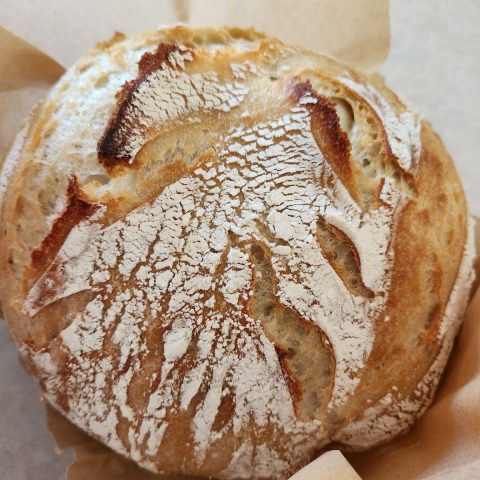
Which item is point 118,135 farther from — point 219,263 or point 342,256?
point 342,256

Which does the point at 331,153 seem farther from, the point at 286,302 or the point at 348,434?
the point at 348,434

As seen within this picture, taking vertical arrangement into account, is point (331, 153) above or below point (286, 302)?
above

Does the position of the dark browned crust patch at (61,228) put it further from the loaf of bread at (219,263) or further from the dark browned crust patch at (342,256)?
the dark browned crust patch at (342,256)

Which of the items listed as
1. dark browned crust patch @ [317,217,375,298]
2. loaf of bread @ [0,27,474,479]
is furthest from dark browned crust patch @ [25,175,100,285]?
dark browned crust patch @ [317,217,375,298]

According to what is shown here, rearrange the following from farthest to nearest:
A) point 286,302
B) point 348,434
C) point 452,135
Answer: point 452,135 → point 348,434 → point 286,302

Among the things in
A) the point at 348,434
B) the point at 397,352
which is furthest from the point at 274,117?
the point at 348,434

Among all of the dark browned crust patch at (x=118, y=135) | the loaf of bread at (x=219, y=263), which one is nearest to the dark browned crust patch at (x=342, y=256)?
the loaf of bread at (x=219, y=263)

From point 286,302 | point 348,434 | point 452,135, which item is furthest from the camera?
point 452,135
